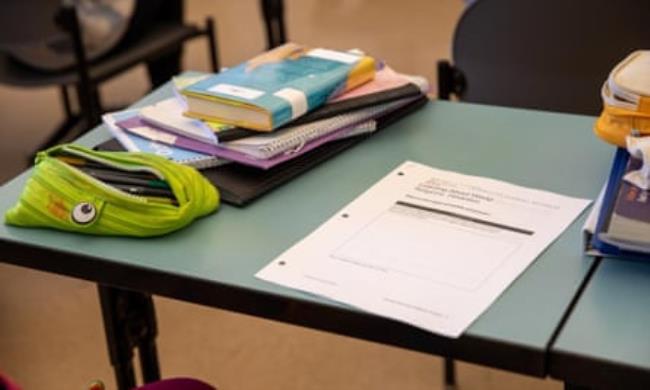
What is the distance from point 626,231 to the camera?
1.10m

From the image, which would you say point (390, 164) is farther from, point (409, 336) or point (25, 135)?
point (25, 135)

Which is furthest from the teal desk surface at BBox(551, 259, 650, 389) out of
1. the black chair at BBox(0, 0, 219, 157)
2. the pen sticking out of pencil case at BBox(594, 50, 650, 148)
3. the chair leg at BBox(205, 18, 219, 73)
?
the chair leg at BBox(205, 18, 219, 73)

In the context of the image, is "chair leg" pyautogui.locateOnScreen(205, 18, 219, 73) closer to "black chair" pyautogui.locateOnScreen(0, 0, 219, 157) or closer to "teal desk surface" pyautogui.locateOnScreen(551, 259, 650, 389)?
"black chair" pyautogui.locateOnScreen(0, 0, 219, 157)

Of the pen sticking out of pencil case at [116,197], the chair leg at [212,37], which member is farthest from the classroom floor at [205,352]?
the pen sticking out of pencil case at [116,197]

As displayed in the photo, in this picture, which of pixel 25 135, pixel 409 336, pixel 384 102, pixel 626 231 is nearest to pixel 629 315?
pixel 626 231

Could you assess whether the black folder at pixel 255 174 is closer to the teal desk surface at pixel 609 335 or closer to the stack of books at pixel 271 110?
the stack of books at pixel 271 110

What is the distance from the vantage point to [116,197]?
1248 millimetres

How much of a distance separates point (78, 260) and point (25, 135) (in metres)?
2.38

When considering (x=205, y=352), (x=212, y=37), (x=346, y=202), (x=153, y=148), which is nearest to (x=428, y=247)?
(x=346, y=202)

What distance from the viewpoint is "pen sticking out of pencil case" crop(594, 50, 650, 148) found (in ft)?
4.19

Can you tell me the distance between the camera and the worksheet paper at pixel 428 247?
108 cm

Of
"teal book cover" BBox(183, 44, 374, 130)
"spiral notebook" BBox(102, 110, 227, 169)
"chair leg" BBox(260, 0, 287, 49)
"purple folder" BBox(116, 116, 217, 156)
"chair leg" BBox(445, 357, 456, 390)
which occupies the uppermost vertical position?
"teal book cover" BBox(183, 44, 374, 130)

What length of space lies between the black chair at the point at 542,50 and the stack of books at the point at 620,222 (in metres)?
0.74

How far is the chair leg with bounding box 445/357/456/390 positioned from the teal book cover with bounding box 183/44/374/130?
0.76 meters
